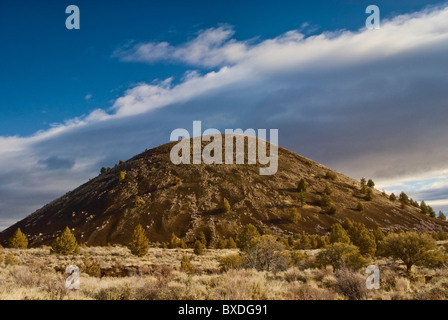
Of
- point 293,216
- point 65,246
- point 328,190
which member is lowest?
point 65,246

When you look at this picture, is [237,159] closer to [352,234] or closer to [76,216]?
[76,216]

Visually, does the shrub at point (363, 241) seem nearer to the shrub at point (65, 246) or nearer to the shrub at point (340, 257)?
the shrub at point (340, 257)

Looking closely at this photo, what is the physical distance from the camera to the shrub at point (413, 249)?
25.8 metres

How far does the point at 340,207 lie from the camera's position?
369ft

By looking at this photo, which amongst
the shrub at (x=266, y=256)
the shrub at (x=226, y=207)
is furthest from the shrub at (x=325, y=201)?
the shrub at (x=266, y=256)

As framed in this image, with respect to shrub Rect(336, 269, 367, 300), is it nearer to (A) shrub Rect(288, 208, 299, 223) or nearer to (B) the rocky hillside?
A: (B) the rocky hillside

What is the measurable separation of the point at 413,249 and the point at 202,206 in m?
86.6

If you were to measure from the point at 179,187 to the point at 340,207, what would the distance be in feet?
202

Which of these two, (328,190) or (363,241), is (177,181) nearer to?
(328,190)

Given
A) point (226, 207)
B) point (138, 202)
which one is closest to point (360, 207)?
point (226, 207)

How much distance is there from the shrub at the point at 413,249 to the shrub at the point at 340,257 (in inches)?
161

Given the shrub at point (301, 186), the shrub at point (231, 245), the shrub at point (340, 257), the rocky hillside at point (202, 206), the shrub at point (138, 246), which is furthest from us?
the shrub at point (301, 186)

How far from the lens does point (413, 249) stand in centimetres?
2645
